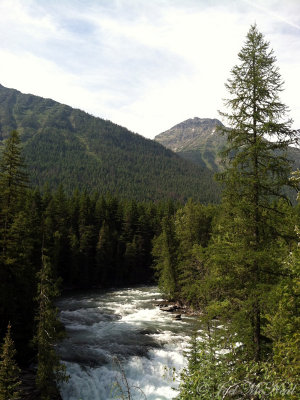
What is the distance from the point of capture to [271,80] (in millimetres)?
12133

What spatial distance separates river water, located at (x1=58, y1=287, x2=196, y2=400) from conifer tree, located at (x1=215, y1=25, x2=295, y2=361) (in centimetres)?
424

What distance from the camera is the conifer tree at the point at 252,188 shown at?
456 inches

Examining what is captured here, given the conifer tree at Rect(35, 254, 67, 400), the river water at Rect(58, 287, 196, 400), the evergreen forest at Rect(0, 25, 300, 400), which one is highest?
the evergreen forest at Rect(0, 25, 300, 400)

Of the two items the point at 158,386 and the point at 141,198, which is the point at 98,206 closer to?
the point at 158,386

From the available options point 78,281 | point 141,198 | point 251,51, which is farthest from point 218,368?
point 141,198

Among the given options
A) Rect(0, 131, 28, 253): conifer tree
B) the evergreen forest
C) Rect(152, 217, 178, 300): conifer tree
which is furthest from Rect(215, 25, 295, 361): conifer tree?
Rect(152, 217, 178, 300): conifer tree

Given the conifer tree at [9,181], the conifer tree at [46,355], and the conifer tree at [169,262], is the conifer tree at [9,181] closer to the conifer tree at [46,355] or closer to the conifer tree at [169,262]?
the conifer tree at [46,355]

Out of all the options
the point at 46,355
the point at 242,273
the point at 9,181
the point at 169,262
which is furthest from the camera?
the point at 169,262

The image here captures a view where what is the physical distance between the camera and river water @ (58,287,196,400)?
1844 cm

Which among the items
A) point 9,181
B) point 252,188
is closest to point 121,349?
point 9,181

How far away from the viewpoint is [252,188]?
11992mm

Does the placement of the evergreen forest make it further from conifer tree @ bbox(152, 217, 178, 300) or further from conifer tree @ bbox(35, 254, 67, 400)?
conifer tree @ bbox(152, 217, 178, 300)

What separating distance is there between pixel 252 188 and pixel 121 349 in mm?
18286

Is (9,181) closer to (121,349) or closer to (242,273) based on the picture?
(121,349)
